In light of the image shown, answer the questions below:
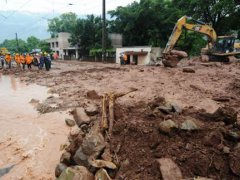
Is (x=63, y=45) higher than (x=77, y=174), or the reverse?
(x=63, y=45)

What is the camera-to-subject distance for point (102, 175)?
335 cm

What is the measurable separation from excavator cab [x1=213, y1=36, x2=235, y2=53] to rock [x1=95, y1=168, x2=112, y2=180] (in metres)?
16.2

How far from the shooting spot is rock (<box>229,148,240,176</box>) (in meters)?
3.09

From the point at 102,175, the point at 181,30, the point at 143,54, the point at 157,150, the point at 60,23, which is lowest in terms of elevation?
the point at 102,175

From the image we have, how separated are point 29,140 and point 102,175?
2.61 meters

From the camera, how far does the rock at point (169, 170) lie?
3084mm

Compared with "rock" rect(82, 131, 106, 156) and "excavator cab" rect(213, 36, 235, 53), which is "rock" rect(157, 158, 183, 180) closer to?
"rock" rect(82, 131, 106, 156)

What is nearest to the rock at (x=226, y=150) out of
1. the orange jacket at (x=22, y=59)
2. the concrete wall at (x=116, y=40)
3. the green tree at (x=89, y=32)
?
the orange jacket at (x=22, y=59)

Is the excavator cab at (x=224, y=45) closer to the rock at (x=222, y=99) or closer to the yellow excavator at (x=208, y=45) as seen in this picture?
the yellow excavator at (x=208, y=45)

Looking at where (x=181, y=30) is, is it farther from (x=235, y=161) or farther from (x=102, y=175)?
(x=102, y=175)

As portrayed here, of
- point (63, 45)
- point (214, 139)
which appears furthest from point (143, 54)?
point (63, 45)

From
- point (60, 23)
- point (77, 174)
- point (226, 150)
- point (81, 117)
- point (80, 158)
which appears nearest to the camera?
point (77, 174)

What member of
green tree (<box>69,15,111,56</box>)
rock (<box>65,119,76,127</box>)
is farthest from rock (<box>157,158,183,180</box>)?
green tree (<box>69,15,111,56</box>)

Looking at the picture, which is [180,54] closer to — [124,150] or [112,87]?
[112,87]
